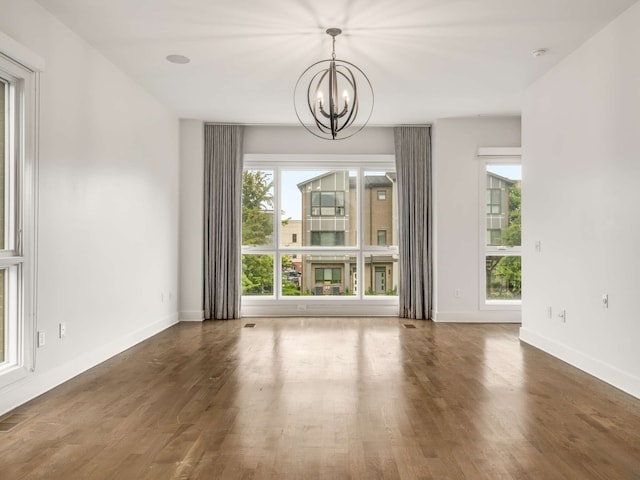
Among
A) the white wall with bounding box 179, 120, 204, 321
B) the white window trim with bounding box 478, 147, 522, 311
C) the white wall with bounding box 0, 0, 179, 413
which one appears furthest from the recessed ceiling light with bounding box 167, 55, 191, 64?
the white window trim with bounding box 478, 147, 522, 311

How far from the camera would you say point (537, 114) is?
17.1 feet

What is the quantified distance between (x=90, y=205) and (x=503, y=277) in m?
5.26

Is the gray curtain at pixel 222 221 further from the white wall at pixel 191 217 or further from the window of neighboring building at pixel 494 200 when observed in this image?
the window of neighboring building at pixel 494 200

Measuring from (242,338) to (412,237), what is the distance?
9.46 feet

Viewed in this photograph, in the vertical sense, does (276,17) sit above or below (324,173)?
above

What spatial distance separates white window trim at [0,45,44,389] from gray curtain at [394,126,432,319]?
484 cm

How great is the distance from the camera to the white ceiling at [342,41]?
3.67 metres

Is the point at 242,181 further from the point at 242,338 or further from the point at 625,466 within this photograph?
the point at 625,466

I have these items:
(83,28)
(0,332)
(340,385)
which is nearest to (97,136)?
(83,28)

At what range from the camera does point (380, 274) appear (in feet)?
24.5

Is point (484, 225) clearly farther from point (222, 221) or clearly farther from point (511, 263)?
point (222, 221)

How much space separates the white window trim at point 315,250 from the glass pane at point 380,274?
8 cm

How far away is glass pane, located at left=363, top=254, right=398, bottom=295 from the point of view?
7.45m

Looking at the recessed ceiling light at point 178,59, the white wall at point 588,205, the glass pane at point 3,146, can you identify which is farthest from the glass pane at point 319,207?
the glass pane at point 3,146
